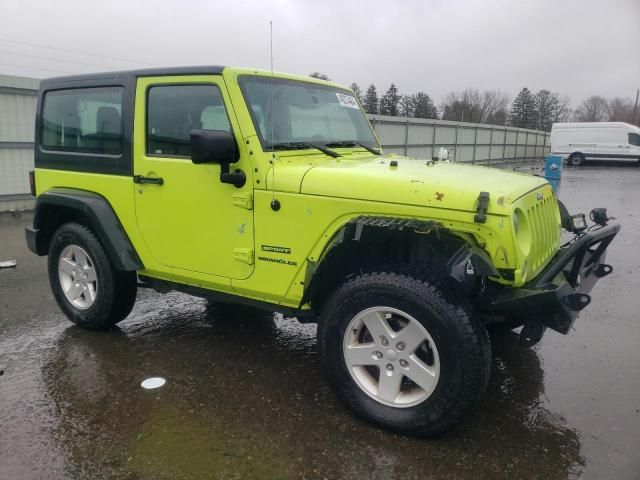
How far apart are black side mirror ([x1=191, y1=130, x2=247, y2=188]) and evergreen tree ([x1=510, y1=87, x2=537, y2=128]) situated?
69519mm

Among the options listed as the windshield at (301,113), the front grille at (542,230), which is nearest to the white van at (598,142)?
the windshield at (301,113)

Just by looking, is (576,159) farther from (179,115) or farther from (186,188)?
(186,188)

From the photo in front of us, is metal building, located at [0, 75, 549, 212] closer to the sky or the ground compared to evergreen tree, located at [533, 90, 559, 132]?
closer to the ground

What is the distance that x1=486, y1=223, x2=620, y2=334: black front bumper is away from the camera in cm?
261

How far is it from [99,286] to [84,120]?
1.37 meters

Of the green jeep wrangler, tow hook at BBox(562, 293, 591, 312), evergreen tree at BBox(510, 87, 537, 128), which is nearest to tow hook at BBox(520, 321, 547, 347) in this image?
the green jeep wrangler

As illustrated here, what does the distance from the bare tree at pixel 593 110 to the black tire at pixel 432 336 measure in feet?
265

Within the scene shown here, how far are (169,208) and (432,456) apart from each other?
2381 millimetres

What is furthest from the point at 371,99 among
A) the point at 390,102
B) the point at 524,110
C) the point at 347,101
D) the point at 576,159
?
the point at 347,101

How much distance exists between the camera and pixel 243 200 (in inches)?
130

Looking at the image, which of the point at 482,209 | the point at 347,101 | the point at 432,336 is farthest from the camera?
the point at 347,101

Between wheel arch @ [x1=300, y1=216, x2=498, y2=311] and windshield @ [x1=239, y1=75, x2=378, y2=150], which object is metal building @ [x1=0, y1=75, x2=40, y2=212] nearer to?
windshield @ [x1=239, y1=75, x2=378, y2=150]

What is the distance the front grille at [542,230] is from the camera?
2.91 meters

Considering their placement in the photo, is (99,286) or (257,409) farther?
(99,286)
